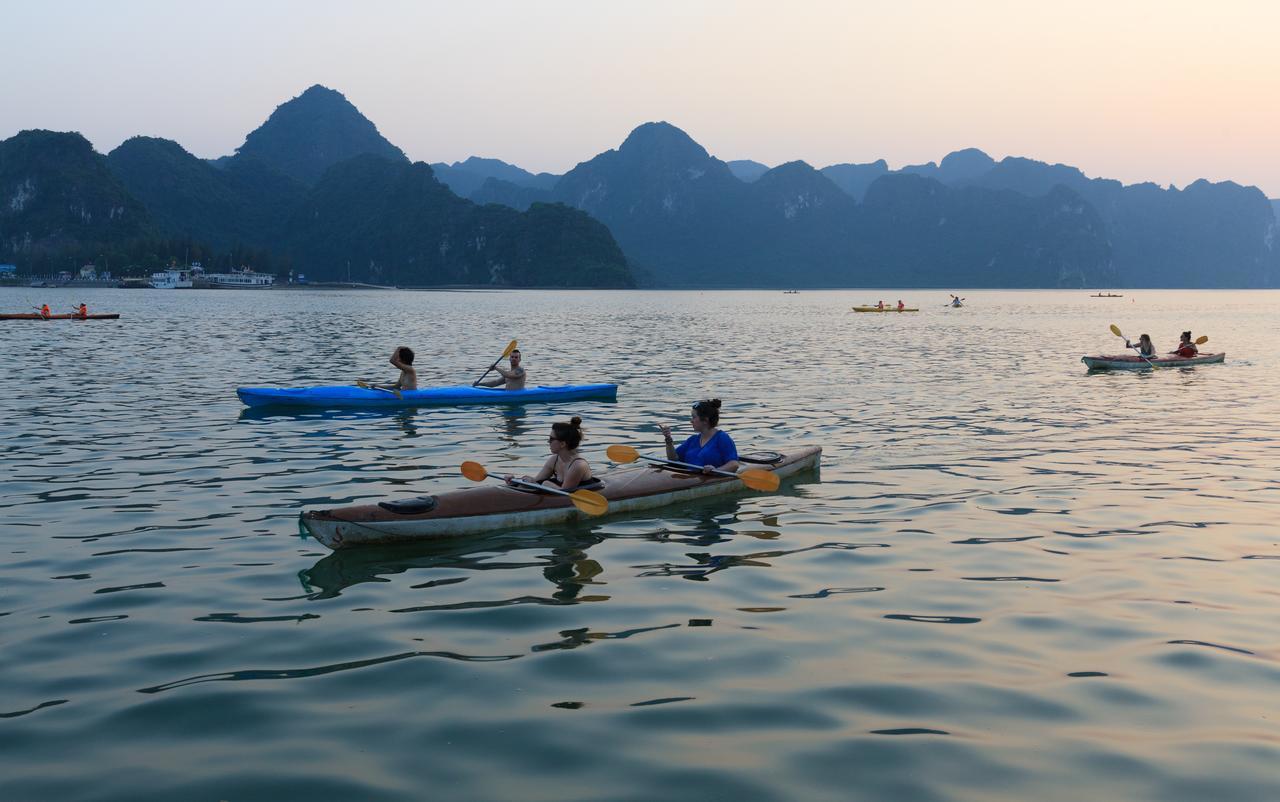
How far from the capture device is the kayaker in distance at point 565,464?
10750 mm

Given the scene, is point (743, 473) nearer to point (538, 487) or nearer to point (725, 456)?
point (725, 456)

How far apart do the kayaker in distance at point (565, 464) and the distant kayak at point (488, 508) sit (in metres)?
0.22

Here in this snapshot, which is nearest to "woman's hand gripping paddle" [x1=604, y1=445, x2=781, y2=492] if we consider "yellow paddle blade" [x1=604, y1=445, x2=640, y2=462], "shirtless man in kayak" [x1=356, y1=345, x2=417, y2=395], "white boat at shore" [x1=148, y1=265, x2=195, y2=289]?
"yellow paddle blade" [x1=604, y1=445, x2=640, y2=462]

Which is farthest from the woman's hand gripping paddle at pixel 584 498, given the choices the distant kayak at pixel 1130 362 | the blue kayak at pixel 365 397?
the distant kayak at pixel 1130 362

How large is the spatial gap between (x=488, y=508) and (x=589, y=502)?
106 centimetres

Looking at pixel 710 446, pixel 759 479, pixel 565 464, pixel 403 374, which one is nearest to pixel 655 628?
pixel 565 464

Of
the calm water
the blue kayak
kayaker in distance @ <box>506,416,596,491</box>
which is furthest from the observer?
the blue kayak

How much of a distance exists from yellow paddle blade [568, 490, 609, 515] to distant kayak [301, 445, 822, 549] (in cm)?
16

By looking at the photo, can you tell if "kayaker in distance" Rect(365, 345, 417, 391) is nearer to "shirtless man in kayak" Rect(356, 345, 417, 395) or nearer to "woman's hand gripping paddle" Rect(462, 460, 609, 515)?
"shirtless man in kayak" Rect(356, 345, 417, 395)

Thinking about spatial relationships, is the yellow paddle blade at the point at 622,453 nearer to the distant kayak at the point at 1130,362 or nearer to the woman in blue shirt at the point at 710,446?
the woman in blue shirt at the point at 710,446

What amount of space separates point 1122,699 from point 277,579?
6657mm

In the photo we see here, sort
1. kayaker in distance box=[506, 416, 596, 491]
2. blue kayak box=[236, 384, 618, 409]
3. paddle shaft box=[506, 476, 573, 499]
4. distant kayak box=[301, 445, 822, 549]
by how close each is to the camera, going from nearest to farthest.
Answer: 1. distant kayak box=[301, 445, 822, 549]
2. paddle shaft box=[506, 476, 573, 499]
3. kayaker in distance box=[506, 416, 596, 491]
4. blue kayak box=[236, 384, 618, 409]

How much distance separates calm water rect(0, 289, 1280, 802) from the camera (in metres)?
5.29

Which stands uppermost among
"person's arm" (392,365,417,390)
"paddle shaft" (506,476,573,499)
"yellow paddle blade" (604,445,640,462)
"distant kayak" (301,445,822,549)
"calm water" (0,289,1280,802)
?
"person's arm" (392,365,417,390)
